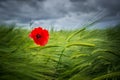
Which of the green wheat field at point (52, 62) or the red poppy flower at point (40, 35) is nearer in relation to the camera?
the green wheat field at point (52, 62)

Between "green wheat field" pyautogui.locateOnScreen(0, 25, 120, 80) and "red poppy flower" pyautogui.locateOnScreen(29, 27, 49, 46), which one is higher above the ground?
"red poppy flower" pyautogui.locateOnScreen(29, 27, 49, 46)

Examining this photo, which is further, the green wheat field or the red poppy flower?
the red poppy flower

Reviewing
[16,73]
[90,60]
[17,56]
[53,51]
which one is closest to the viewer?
[16,73]

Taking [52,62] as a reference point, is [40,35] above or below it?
above

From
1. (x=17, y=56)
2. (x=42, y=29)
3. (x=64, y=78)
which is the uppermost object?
(x=42, y=29)

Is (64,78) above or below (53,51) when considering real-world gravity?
below

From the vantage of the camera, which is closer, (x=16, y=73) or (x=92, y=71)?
(x=16, y=73)

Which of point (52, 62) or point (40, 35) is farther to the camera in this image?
point (40, 35)

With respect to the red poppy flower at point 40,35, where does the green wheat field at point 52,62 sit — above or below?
below

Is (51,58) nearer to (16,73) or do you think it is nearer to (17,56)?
(17,56)

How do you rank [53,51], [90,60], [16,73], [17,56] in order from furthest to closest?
[53,51]
[90,60]
[17,56]
[16,73]

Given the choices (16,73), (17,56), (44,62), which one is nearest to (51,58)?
(44,62)
